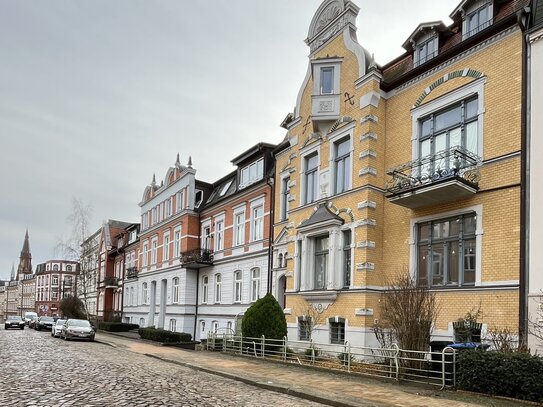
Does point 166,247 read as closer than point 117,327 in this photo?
Yes

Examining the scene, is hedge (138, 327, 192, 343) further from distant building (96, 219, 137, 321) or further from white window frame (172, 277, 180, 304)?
distant building (96, 219, 137, 321)

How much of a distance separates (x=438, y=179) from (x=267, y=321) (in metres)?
8.60

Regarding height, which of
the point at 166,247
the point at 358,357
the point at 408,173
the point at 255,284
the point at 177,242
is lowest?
the point at 358,357

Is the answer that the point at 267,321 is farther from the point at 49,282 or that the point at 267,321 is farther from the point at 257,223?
the point at 49,282

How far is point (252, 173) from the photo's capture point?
99.8ft

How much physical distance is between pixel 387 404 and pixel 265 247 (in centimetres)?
1756

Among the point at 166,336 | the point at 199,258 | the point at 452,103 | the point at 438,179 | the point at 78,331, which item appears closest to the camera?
the point at 438,179

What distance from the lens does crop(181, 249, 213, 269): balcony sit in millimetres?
33969

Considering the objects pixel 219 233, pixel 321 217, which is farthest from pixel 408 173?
pixel 219 233

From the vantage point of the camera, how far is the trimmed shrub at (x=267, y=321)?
2002 centimetres

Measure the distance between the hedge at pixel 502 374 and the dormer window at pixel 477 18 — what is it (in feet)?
31.8

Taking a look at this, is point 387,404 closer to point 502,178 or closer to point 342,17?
point 502,178

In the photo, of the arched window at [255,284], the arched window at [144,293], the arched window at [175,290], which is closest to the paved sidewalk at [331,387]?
the arched window at [255,284]

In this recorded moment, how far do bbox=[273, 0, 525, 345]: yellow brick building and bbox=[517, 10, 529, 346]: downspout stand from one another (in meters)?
0.18
